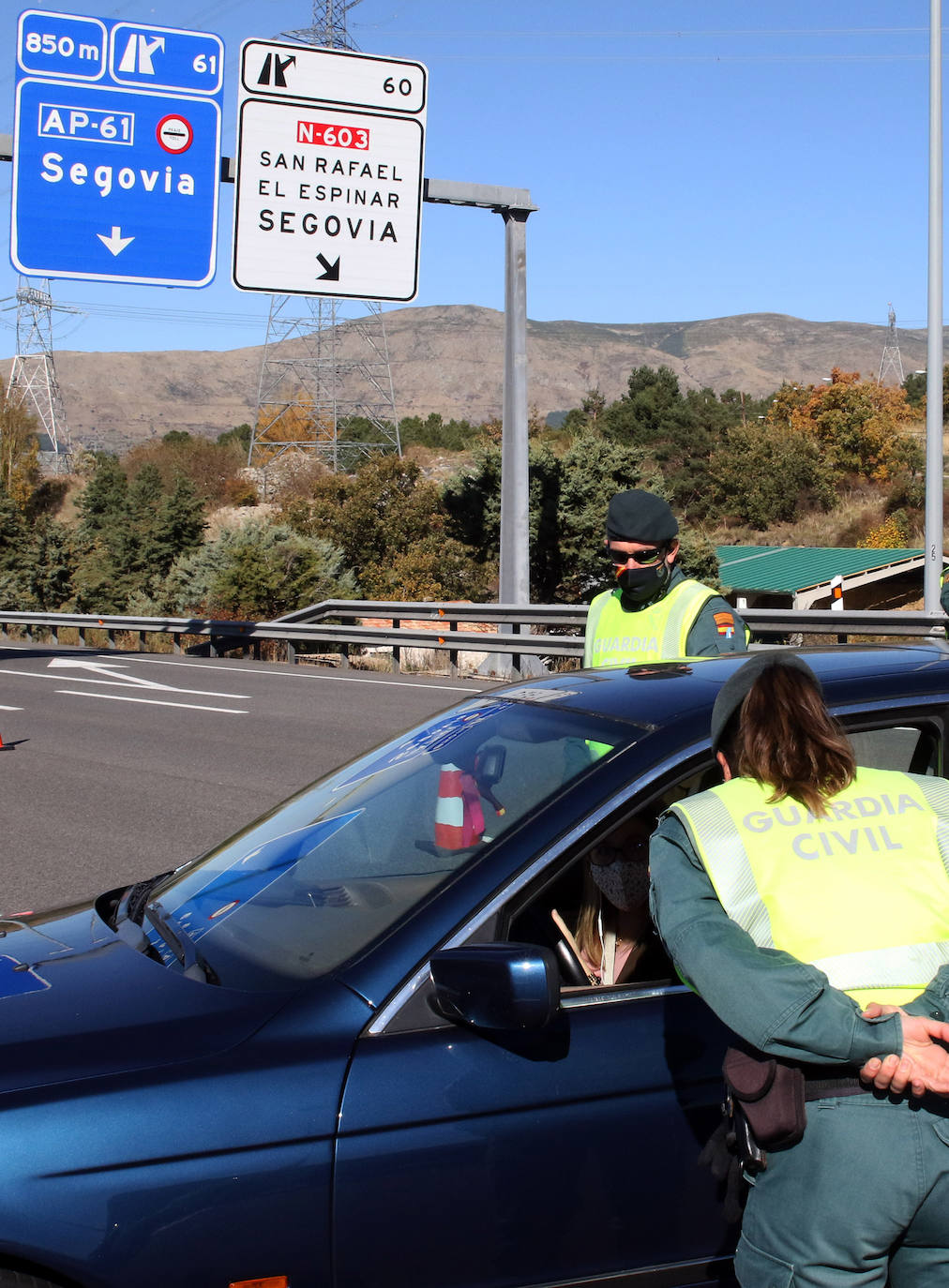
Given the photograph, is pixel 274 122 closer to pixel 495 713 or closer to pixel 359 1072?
pixel 495 713

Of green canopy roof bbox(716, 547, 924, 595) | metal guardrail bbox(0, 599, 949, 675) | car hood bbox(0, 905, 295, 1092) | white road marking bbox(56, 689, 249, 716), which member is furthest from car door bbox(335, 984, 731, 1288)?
green canopy roof bbox(716, 547, 924, 595)

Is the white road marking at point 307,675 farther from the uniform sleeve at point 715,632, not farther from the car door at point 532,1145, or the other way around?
the car door at point 532,1145

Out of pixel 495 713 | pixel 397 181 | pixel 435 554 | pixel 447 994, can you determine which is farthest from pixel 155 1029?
pixel 435 554

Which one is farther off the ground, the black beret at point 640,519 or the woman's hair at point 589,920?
the black beret at point 640,519

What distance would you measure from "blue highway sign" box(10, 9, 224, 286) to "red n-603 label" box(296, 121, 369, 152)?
0.98 m

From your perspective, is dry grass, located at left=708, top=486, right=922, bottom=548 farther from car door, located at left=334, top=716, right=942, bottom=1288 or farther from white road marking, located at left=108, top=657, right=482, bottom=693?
car door, located at left=334, top=716, right=942, bottom=1288

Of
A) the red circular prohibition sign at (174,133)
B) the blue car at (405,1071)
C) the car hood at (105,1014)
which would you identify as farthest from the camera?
the red circular prohibition sign at (174,133)

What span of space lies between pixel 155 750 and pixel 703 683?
8973 mm

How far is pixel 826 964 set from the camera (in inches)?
79.9

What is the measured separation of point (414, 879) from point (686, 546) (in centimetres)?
2821

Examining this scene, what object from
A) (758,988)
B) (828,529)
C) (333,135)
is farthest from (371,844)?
(828,529)

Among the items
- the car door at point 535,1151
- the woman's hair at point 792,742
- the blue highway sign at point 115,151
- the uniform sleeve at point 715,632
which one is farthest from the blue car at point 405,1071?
the blue highway sign at point 115,151

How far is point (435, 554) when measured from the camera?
121 ft

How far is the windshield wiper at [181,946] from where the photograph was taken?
260 centimetres
